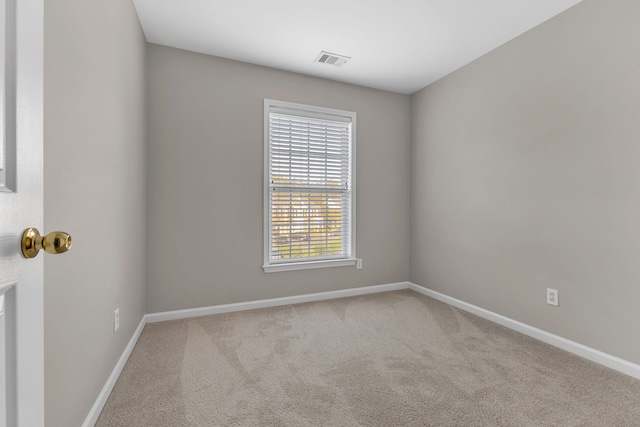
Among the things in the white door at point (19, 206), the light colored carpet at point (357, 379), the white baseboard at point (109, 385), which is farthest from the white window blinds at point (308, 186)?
the white door at point (19, 206)

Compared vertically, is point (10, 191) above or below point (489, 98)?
below

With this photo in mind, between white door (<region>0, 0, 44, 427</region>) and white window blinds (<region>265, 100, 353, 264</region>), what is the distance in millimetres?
2519

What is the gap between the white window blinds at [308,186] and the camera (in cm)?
323

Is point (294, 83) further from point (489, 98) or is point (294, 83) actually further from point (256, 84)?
point (489, 98)

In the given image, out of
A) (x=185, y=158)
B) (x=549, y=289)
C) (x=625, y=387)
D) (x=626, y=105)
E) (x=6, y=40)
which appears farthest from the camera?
(x=185, y=158)

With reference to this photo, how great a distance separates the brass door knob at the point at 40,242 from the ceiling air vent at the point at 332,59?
9.26 ft

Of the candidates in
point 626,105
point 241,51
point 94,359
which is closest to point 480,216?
point 626,105

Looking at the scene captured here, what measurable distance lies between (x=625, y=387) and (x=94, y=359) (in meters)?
2.96

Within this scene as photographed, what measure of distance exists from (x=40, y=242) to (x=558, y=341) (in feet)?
10.0

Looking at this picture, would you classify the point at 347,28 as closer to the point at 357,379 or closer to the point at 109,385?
the point at 357,379

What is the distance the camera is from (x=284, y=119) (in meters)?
3.27

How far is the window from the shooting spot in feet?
10.5

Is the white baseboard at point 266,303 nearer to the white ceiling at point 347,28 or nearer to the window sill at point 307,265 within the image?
the window sill at point 307,265

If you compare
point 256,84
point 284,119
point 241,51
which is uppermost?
point 241,51
